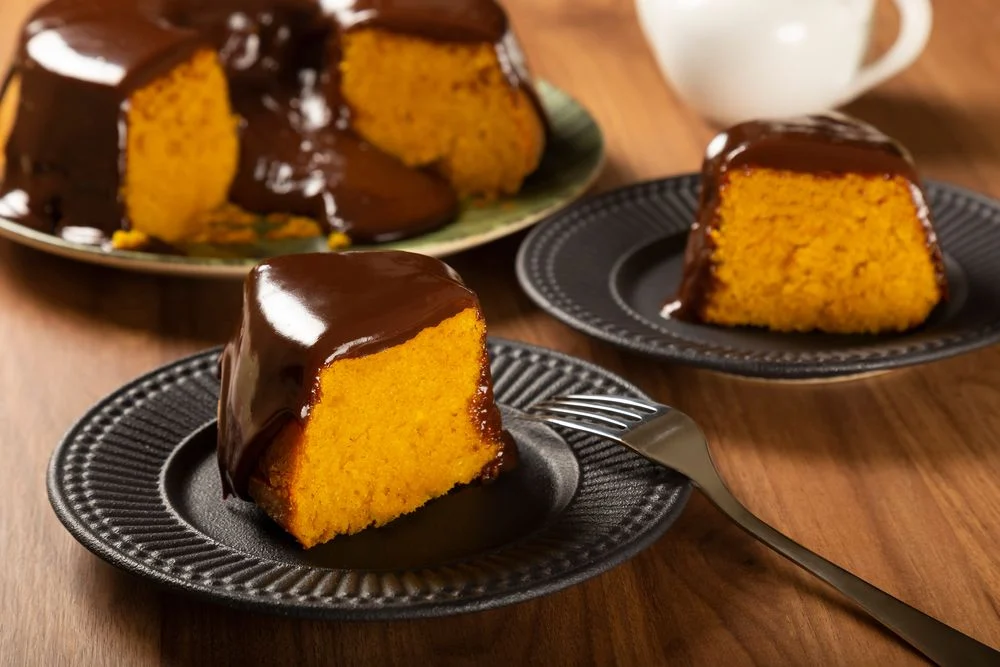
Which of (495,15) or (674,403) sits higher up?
(495,15)

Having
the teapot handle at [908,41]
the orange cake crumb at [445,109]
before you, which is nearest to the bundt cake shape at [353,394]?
the orange cake crumb at [445,109]

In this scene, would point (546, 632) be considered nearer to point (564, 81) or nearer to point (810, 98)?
point (810, 98)

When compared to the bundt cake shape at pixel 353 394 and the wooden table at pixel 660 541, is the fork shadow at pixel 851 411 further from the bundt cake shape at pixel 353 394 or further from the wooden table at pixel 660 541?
the bundt cake shape at pixel 353 394

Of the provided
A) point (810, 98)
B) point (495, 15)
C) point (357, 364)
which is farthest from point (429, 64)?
point (357, 364)

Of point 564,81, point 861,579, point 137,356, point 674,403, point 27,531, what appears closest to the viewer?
point 861,579

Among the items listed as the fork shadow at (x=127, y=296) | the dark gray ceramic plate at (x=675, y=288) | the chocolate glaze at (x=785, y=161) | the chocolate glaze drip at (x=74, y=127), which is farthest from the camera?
the chocolate glaze drip at (x=74, y=127)

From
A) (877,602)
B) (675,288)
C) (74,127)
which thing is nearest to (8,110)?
(74,127)

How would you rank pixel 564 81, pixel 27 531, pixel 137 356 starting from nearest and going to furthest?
pixel 27 531 → pixel 137 356 → pixel 564 81
